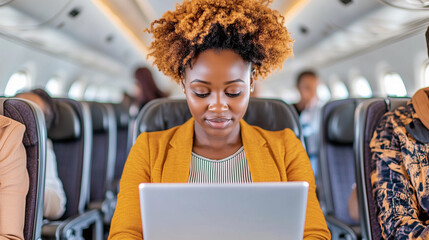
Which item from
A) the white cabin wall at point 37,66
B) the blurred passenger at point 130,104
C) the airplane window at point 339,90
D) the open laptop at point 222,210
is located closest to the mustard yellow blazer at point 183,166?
the open laptop at point 222,210

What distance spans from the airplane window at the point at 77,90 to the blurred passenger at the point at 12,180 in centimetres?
615

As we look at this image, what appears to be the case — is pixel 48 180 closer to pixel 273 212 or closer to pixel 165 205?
pixel 165 205

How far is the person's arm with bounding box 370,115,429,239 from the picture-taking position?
1495 millimetres

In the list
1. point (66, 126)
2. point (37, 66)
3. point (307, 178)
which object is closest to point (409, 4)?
point (307, 178)

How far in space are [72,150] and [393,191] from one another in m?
1.81

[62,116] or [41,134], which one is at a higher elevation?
[62,116]

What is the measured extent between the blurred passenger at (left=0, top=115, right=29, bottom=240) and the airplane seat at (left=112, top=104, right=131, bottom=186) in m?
2.50

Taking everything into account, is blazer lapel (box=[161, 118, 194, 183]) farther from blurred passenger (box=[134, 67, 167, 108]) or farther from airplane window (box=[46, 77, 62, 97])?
airplane window (box=[46, 77, 62, 97])

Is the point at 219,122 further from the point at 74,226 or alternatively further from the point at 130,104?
the point at 130,104

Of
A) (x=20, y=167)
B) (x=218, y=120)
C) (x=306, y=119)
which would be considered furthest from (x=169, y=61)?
(x=306, y=119)

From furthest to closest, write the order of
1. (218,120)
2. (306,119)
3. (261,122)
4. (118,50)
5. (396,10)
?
(118,50) < (306,119) < (396,10) < (261,122) < (218,120)

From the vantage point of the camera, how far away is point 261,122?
197 centimetres

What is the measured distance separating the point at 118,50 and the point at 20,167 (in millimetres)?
7342

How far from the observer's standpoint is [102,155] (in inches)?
123
